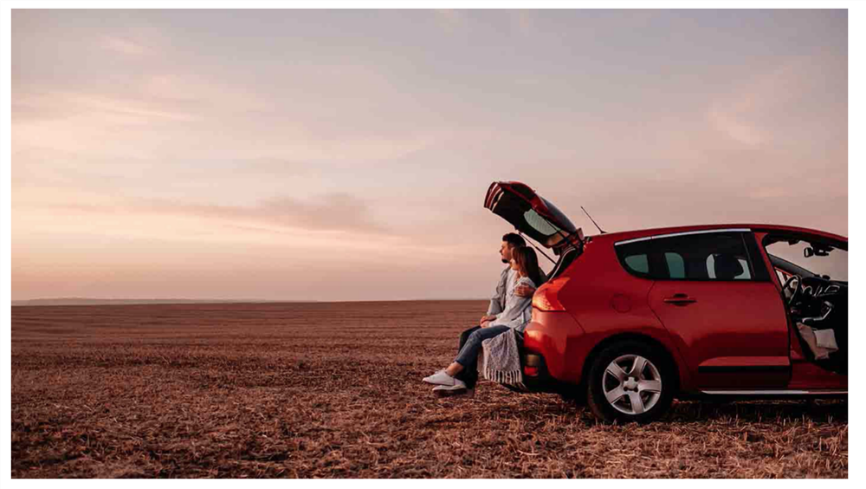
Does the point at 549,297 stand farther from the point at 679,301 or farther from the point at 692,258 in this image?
the point at 692,258

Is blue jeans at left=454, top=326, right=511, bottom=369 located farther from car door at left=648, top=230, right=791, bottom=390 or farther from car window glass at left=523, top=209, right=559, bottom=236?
car door at left=648, top=230, right=791, bottom=390

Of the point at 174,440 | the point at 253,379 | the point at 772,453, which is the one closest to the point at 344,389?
the point at 253,379

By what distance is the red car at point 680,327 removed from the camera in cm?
694

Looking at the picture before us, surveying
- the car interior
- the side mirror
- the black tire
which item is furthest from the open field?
the side mirror

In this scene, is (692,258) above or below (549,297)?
above

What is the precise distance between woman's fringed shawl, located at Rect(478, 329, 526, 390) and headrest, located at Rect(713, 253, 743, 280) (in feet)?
6.60

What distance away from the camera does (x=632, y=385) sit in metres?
7.00

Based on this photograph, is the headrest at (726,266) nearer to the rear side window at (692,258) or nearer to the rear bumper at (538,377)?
the rear side window at (692,258)

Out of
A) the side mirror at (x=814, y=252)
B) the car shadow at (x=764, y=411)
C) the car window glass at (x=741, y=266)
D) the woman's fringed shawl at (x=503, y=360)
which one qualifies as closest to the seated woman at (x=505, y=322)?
the woman's fringed shawl at (x=503, y=360)

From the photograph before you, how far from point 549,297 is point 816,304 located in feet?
8.60

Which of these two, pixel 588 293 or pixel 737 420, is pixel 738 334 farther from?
pixel 588 293

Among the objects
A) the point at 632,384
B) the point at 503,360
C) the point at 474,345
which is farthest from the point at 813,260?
the point at 474,345

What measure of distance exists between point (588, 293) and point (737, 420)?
1.90m

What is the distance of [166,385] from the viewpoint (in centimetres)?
1098
